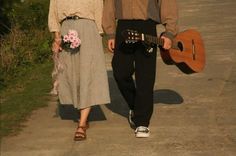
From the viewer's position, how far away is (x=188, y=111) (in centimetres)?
747

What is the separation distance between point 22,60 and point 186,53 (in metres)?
4.77

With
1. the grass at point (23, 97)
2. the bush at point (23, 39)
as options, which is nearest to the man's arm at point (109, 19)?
the grass at point (23, 97)

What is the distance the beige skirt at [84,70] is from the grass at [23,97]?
2.77 ft

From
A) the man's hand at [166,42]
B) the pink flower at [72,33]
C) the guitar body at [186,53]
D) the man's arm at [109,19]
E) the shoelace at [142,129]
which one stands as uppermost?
the man's arm at [109,19]

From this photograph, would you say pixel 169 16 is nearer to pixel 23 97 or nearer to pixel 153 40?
pixel 153 40

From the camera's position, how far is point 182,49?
262 inches

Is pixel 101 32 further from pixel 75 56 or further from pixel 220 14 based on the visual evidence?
pixel 220 14

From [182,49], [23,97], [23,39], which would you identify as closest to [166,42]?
[182,49]

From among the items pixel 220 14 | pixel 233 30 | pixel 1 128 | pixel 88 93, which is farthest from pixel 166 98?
pixel 220 14

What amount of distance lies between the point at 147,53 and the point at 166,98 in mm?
1805

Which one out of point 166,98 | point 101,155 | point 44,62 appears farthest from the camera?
point 44,62

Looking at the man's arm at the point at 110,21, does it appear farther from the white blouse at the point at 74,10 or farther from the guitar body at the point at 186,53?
the guitar body at the point at 186,53

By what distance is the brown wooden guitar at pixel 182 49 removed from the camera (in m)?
6.18

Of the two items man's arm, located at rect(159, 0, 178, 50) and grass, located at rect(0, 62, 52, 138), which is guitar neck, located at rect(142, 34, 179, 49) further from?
grass, located at rect(0, 62, 52, 138)
